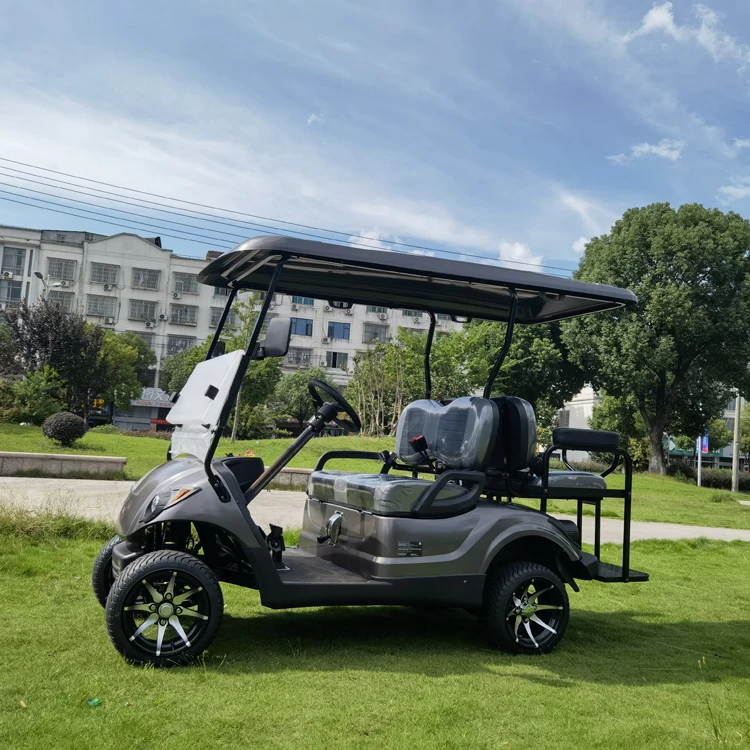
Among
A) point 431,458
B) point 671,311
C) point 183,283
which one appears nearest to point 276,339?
point 431,458

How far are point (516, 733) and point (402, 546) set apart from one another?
57.1 inches

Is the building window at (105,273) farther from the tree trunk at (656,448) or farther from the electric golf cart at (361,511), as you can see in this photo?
→ the electric golf cart at (361,511)

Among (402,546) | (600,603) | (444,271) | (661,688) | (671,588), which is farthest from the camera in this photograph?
(671,588)

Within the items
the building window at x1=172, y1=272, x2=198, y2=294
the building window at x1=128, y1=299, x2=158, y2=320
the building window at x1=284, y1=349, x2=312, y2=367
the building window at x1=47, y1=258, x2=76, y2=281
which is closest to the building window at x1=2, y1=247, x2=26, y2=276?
the building window at x1=47, y1=258, x2=76, y2=281

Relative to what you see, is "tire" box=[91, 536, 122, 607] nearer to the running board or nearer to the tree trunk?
the running board

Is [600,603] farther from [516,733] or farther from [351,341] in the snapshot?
[351,341]

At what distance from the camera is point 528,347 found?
39.7 meters

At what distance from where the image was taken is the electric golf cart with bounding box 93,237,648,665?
4465 millimetres

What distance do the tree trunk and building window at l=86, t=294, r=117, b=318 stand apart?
45.8m

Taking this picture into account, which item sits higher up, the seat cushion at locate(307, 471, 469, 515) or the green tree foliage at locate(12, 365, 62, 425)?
the green tree foliage at locate(12, 365, 62, 425)

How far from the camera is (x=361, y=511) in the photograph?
5.17m

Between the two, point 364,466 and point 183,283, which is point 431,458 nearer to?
point 364,466

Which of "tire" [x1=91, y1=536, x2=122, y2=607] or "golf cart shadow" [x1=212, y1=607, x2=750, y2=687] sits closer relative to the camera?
"golf cart shadow" [x1=212, y1=607, x2=750, y2=687]

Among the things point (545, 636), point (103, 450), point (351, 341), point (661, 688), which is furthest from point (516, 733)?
point (351, 341)
